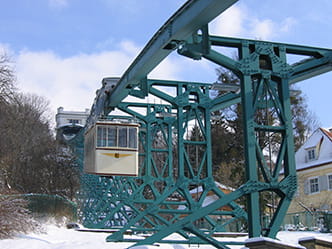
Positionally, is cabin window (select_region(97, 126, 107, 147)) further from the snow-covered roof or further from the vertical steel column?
the snow-covered roof

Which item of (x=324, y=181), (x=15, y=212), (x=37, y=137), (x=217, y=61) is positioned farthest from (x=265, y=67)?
(x=37, y=137)

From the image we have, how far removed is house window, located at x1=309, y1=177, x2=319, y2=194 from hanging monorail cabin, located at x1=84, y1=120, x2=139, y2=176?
19864 mm

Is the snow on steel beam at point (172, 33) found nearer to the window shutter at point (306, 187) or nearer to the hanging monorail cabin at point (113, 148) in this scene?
the hanging monorail cabin at point (113, 148)

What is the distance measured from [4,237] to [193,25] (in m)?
8.96

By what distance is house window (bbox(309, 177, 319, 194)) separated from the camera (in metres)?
40.2

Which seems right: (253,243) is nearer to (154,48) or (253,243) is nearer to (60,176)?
(154,48)

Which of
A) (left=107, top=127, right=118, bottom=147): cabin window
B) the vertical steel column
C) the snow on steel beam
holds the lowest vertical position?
the vertical steel column

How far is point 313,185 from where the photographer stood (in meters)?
40.6

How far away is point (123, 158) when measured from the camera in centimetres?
2452

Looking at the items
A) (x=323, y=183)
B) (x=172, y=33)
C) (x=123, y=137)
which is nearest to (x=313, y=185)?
(x=323, y=183)

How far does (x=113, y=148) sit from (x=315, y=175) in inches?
836

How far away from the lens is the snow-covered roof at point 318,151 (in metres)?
40.3

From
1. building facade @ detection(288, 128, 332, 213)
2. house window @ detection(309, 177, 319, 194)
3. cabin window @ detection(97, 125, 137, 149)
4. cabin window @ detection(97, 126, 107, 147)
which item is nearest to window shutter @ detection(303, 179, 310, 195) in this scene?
building facade @ detection(288, 128, 332, 213)

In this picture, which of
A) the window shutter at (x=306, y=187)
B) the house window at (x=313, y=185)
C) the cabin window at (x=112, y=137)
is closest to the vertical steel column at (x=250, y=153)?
the cabin window at (x=112, y=137)
